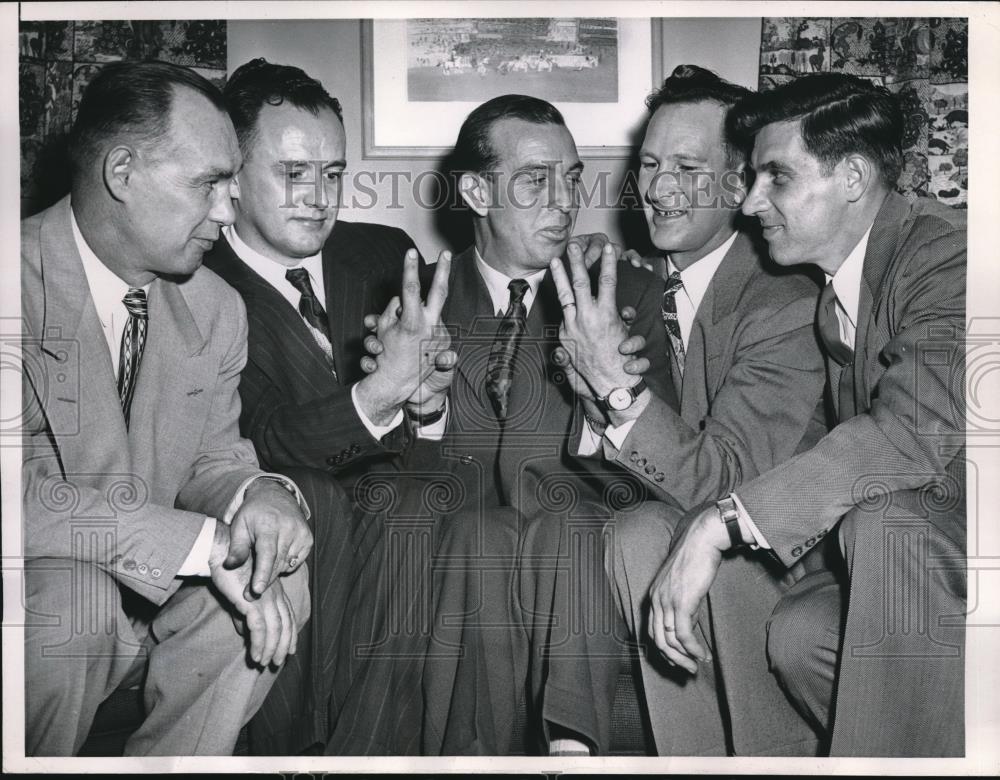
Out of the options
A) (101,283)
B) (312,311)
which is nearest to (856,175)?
(312,311)

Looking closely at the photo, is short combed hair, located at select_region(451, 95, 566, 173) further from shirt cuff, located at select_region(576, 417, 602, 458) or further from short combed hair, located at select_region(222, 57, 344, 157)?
shirt cuff, located at select_region(576, 417, 602, 458)

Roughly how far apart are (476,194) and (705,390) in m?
0.80

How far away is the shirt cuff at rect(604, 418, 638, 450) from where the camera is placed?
289 centimetres

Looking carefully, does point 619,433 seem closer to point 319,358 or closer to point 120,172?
point 319,358

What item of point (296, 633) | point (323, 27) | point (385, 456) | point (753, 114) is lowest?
point (296, 633)

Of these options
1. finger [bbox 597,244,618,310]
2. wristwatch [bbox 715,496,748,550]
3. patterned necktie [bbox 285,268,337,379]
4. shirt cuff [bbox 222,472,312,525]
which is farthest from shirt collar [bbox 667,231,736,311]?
shirt cuff [bbox 222,472,312,525]

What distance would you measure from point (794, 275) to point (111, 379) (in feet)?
5.92

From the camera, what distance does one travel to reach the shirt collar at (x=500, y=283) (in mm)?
3047

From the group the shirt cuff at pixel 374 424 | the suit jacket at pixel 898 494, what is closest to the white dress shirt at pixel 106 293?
the shirt cuff at pixel 374 424

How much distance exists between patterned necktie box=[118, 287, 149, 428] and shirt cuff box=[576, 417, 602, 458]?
1.17 meters

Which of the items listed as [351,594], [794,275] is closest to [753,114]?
[794,275]

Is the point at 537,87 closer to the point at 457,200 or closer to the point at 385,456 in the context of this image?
the point at 457,200

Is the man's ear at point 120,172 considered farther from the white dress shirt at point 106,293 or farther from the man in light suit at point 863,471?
the man in light suit at point 863,471

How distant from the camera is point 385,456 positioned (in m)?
3.00
